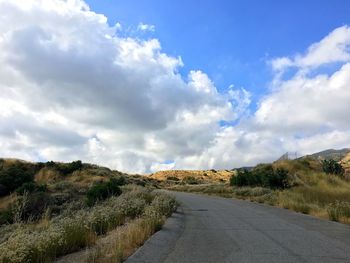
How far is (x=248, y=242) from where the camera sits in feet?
41.6

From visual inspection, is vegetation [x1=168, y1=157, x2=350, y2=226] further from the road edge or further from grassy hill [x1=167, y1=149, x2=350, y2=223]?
the road edge

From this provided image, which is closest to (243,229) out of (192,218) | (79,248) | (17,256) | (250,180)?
(192,218)

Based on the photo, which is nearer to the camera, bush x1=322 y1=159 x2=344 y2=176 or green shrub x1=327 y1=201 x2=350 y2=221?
green shrub x1=327 y1=201 x2=350 y2=221

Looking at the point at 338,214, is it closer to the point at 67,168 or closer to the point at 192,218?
the point at 192,218

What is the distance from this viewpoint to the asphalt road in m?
10.4

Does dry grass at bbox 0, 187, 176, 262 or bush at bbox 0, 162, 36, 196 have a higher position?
bush at bbox 0, 162, 36, 196

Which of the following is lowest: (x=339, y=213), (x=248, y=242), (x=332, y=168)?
(x=248, y=242)

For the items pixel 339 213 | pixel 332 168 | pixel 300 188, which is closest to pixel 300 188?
pixel 300 188

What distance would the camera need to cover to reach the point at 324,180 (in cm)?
4416

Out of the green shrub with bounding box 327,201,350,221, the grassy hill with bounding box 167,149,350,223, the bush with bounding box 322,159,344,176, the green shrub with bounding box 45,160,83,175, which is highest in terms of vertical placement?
the green shrub with bounding box 45,160,83,175

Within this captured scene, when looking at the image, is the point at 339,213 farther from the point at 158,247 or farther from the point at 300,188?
the point at 300,188

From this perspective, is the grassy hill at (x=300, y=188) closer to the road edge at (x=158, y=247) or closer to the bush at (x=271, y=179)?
the bush at (x=271, y=179)

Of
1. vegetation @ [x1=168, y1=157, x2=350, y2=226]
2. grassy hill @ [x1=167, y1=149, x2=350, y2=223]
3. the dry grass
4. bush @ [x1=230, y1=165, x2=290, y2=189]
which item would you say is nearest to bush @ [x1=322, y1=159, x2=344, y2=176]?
vegetation @ [x1=168, y1=157, x2=350, y2=226]

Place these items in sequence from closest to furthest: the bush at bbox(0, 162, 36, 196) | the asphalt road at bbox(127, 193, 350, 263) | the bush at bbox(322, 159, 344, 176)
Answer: the asphalt road at bbox(127, 193, 350, 263)
the bush at bbox(0, 162, 36, 196)
the bush at bbox(322, 159, 344, 176)
